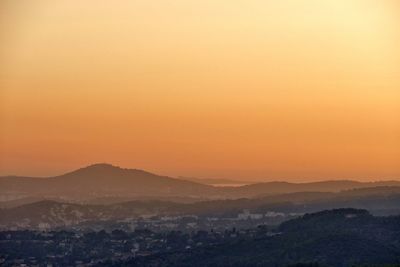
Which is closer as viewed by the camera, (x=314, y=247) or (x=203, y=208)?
(x=314, y=247)

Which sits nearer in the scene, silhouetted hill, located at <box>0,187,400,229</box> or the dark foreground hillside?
the dark foreground hillside

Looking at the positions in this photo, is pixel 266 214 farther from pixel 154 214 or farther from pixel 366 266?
pixel 366 266

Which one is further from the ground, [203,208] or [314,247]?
[203,208]

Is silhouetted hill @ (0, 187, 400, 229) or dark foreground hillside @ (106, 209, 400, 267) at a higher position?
silhouetted hill @ (0, 187, 400, 229)

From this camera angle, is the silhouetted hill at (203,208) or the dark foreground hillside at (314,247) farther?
the silhouetted hill at (203,208)

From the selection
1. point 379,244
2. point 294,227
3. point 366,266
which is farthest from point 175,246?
point 366,266

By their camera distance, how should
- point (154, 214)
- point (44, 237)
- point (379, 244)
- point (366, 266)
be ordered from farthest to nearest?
point (154, 214) → point (44, 237) → point (379, 244) → point (366, 266)

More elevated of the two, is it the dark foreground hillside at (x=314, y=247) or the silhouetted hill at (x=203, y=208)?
the silhouetted hill at (x=203, y=208)

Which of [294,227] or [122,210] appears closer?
[294,227]
